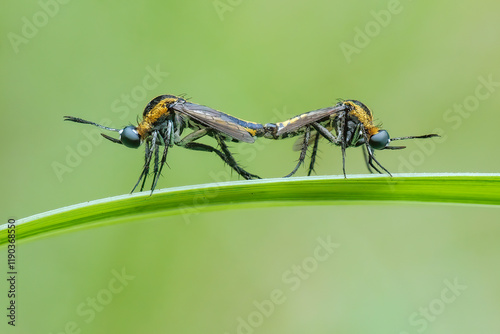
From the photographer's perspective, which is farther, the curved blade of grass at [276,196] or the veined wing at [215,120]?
the veined wing at [215,120]

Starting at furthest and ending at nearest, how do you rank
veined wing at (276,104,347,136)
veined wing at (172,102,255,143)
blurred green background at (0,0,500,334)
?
1. blurred green background at (0,0,500,334)
2. veined wing at (276,104,347,136)
3. veined wing at (172,102,255,143)

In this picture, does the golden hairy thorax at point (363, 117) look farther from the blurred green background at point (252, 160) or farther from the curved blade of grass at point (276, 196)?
the curved blade of grass at point (276, 196)

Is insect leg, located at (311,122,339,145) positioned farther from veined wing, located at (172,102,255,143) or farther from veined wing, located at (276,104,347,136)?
veined wing, located at (172,102,255,143)

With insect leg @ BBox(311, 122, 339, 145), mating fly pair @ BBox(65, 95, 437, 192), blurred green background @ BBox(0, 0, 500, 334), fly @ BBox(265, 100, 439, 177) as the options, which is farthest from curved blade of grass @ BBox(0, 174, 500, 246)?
blurred green background @ BBox(0, 0, 500, 334)

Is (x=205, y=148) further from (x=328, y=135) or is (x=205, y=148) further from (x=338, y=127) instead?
(x=338, y=127)

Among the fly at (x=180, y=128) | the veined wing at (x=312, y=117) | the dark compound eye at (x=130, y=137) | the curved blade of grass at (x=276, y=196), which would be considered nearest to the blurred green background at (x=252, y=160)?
the fly at (x=180, y=128)

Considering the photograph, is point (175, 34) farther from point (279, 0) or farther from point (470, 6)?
point (470, 6)
